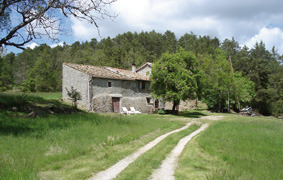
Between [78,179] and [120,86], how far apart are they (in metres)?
23.5

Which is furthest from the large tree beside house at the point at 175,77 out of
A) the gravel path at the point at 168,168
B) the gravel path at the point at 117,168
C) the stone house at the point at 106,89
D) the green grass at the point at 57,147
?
the gravel path at the point at 117,168

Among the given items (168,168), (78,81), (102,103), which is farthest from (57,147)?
(78,81)

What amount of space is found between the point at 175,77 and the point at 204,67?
14.6 m

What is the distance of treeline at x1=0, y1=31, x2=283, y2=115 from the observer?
120 feet

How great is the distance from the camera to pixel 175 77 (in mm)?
25703

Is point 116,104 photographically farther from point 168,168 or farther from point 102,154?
point 168,168

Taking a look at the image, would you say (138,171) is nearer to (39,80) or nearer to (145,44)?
(39,80)

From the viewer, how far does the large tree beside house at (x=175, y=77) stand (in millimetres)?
25516

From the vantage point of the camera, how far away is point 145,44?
73.3 m

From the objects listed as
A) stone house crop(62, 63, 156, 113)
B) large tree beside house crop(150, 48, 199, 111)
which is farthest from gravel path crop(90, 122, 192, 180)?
stone house crop(62, 63, 156, 113)

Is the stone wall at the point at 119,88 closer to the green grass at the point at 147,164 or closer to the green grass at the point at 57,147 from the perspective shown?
the green grass at the point at 57,147

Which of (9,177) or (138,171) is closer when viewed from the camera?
(9,177)

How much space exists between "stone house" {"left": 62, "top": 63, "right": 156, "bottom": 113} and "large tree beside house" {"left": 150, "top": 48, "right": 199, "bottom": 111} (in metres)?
2.23

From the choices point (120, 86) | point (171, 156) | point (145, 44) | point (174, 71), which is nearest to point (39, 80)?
point (120, 86)
